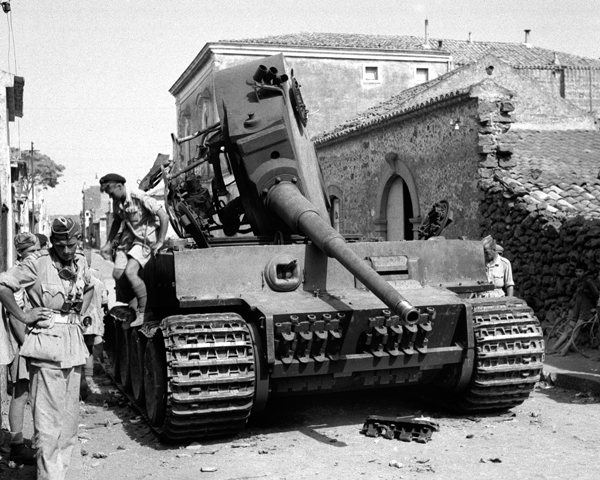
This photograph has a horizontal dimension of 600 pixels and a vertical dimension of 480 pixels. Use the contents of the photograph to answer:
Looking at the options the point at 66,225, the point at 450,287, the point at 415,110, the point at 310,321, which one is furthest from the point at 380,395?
the point at 415,110

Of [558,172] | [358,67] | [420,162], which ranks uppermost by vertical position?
[358,67]

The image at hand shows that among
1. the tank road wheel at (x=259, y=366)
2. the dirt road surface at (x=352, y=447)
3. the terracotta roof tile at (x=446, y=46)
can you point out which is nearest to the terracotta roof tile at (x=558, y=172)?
the dirt road surface at (x=352, y=447)

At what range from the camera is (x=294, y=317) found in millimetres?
5828

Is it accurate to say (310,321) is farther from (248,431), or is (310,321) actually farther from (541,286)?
(541,286)

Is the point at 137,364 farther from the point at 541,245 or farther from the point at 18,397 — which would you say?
the point at 541,245

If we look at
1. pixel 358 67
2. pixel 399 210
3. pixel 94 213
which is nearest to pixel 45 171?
pixel 94 213

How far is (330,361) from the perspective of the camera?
601 cm

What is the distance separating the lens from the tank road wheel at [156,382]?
625 cm

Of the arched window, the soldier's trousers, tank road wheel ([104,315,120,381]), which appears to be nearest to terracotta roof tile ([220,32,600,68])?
the arched window

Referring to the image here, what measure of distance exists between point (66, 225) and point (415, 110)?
12073 mm

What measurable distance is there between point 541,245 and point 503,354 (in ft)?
17.5

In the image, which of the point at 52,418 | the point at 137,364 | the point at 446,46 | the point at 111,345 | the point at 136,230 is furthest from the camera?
the point at 446,46

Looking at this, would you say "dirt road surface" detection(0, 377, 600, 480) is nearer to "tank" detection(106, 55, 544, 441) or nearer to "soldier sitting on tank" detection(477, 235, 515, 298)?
"tank" detection(106, 55, 544, 441)

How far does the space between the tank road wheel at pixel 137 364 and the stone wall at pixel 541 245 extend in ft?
18.4
